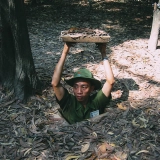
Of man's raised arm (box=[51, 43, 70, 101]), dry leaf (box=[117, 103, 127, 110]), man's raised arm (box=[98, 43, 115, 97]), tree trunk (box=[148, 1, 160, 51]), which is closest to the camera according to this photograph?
man's raised arm (box=[51, 43, 70, 101])

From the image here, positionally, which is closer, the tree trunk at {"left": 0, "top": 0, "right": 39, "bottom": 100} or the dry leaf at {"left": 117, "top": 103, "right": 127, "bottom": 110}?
the tree trunk at {"left": 0, "top": 0, "right": 39, "bottom": 100}

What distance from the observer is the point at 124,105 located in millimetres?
4031

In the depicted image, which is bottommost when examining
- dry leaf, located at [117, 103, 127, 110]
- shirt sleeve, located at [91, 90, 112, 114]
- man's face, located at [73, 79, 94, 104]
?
dry leaf, located at [117, 103, 127, 110]

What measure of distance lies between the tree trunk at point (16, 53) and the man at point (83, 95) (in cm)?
71

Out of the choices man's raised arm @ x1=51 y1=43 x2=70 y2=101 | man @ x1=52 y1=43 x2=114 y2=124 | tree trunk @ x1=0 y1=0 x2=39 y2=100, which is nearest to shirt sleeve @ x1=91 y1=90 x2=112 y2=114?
man @ x1=52 y1=43 x2=114 y2=124

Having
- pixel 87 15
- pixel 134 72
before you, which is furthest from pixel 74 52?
pixel 87 15

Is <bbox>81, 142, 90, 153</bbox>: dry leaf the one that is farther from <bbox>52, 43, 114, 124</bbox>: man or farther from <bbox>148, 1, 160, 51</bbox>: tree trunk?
<bbox>148, 1, 160, 51</bbox>: tree trunk

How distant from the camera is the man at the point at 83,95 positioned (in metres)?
3.40

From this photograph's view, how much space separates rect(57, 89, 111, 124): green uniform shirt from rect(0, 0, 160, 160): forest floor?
15 centimetres

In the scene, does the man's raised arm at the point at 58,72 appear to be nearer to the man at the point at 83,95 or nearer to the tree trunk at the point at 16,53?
the man at the point at 83,95

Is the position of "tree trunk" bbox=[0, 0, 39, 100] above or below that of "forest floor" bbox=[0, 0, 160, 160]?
above

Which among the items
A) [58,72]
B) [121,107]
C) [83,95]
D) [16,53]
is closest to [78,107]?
[83,95]

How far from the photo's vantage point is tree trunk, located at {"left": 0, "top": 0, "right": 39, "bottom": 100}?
3.58 meters

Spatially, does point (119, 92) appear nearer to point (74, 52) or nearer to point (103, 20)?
point (74, 52)
